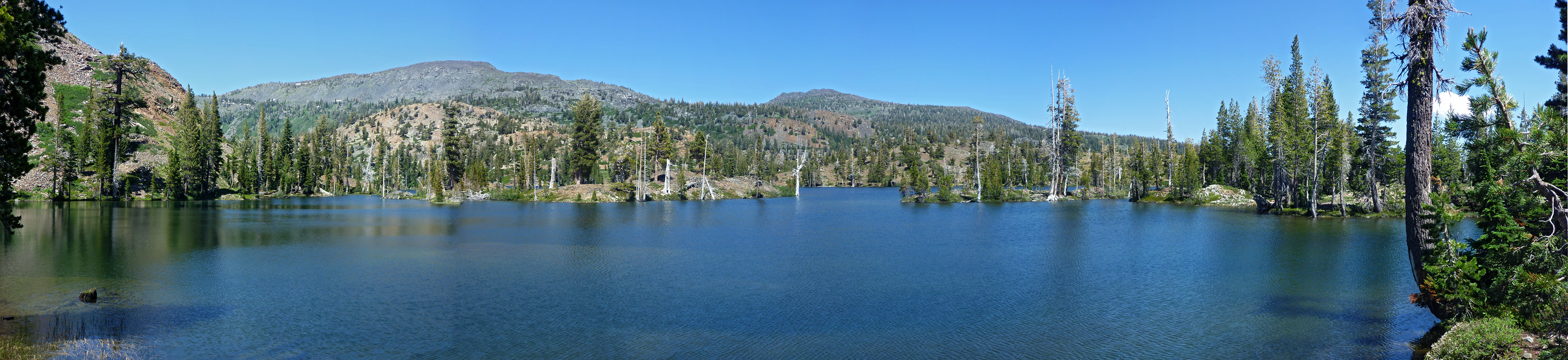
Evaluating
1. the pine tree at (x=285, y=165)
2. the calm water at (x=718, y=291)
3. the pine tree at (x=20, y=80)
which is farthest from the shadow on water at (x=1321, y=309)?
the pine tree at (x=285, y=165)

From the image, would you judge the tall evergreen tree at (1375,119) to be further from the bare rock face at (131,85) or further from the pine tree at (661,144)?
the bare rock face at (131,85)

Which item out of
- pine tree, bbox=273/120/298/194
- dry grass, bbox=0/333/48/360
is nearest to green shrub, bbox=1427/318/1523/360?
dry grass, bbox=0/333/48/360

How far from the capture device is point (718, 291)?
21156 mm

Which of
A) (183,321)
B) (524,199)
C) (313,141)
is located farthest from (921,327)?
(313,141)

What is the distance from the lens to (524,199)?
8244cm

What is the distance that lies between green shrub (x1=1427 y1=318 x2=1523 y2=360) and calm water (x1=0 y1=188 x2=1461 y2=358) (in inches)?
51.3

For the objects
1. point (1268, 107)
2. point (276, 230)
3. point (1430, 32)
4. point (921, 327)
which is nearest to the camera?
point (1430, 32)

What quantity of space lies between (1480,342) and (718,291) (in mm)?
16945

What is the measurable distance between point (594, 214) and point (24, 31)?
4494cm

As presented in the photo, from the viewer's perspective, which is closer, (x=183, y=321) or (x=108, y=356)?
(x=108, y=356)

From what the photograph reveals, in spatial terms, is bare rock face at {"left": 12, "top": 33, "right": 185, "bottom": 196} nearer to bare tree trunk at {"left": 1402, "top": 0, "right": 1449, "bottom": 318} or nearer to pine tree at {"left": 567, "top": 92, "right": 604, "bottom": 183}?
pine tree at {"left": 567, "top": 92, "right": 604, "bottom": 183}

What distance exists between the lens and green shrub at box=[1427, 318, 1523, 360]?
1192 cm

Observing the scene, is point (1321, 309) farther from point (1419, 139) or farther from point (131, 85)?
point (131, 85)

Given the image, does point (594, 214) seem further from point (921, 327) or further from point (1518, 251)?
point (1518, 251)
